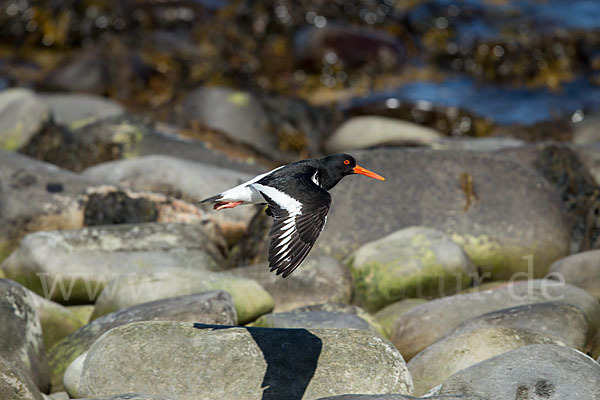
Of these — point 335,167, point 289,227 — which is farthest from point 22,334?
point 335,167

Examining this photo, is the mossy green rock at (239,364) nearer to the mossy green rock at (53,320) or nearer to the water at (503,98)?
the mossy green rock at (53,320)

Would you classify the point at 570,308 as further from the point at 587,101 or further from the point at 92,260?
the point at 587,101

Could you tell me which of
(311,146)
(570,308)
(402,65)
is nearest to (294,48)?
(402,65)

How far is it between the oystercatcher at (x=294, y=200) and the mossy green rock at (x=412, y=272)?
0.96 metres

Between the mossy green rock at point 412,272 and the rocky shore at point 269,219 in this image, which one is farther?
the mossy green rock at point 412,272

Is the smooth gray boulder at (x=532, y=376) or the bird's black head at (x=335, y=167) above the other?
the bird's black head at (x=335, y=167)

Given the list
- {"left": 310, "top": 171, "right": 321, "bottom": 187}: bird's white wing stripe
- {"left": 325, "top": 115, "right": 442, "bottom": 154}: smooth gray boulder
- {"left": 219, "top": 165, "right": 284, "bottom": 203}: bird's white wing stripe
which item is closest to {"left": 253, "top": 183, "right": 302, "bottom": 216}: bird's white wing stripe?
{"left": 219, "top": 165, "right": 284, "bottom": 203}: bird's white wing stripe

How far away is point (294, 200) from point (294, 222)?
0.33 meters

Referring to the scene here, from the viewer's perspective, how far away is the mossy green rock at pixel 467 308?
19.1 feet

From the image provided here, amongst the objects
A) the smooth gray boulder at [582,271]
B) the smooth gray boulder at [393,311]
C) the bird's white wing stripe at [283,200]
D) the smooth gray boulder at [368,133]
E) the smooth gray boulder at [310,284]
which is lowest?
the smooth gray boulder at [368,133]

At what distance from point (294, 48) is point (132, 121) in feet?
18.4

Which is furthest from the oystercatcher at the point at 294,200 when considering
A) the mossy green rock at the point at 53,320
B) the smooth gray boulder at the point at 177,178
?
the smooth gray boulder at the point at 177,178

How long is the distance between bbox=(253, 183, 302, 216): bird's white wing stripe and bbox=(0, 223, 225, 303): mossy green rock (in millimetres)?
1850

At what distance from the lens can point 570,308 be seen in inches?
218
